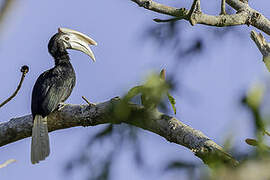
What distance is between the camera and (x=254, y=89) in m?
1.28

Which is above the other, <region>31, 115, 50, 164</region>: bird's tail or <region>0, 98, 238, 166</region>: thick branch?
<region>0, 98, 238, 166</region>: thick branch

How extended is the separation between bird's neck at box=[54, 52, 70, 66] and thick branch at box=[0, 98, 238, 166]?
1.77m

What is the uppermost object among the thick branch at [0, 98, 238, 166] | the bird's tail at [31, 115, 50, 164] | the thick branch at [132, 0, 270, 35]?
the thick branch at [132, 0, 270, 35]

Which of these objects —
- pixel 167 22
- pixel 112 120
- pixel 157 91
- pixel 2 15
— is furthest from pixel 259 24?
pixel 2 15

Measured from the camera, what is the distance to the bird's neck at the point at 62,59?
574 cm

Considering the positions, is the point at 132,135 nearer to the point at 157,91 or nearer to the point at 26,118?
the point at 157,91

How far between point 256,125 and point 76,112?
228 cm

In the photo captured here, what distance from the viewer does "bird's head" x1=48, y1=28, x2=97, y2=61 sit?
5.88 meters

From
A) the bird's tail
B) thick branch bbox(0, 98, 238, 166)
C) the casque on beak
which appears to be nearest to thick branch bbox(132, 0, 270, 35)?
thick branch bbox(0, 98, 238, 166)

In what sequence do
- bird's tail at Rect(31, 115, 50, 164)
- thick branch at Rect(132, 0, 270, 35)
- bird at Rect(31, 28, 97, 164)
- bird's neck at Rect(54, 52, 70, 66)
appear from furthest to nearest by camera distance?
bird's neck at Rect(54, 52, 70, 66) → bird at Rect(31, 28, 97, 164) → bird's tail at Rect(31, 115, 50, 164) → thick branch at Rect(132, 0, 270, 35)

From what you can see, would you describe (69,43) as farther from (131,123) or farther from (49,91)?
(131,123)

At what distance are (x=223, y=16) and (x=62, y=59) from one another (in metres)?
2.90

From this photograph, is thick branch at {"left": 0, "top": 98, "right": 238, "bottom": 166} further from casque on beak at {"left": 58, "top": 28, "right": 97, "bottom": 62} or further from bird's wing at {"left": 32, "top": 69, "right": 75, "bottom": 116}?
casque on beak at {"left": 58, "top": 28, "right": 97, "bottom": 62}

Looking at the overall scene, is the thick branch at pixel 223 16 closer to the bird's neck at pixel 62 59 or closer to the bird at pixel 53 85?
the bird at pixel 53 85
